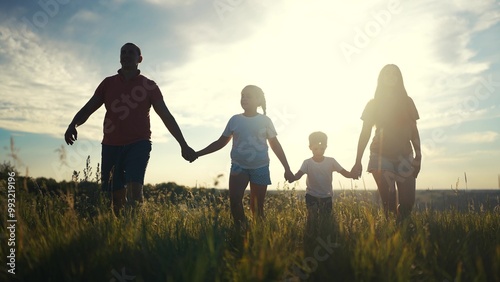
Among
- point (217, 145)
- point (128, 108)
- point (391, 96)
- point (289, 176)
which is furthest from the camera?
point (289, 176)

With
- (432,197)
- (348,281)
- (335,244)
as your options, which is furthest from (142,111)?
(432,197)

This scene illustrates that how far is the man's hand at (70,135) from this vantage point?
5980 mm

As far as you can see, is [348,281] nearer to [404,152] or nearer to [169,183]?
[404,152]

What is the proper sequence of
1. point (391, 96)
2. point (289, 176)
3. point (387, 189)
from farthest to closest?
point (289, 176), point (391, 96), point (387, 189)

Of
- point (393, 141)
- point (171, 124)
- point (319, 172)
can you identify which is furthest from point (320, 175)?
point (171, 124)

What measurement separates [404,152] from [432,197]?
1387 mm

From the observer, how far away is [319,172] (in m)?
7.07

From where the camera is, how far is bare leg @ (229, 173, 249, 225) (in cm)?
555

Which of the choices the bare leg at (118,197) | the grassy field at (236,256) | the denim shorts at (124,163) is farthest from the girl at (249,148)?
the grassy field at (236,256)

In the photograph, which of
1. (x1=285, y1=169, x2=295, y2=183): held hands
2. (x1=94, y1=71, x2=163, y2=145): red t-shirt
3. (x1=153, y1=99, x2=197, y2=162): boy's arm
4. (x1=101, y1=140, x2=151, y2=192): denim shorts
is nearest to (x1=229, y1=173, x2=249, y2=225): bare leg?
(x1=153, y1=99, x2=197, y2=162): boy's arm

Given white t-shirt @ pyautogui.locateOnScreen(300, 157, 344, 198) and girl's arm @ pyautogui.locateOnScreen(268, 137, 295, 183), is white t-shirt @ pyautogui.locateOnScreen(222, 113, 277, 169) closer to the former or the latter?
girl's arm @ pyautogui.locateOnScreen(268, 137, 295, 183)

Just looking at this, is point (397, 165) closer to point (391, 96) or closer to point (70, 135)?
point (391, 96)

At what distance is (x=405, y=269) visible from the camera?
2.99 metres

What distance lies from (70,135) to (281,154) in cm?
290
